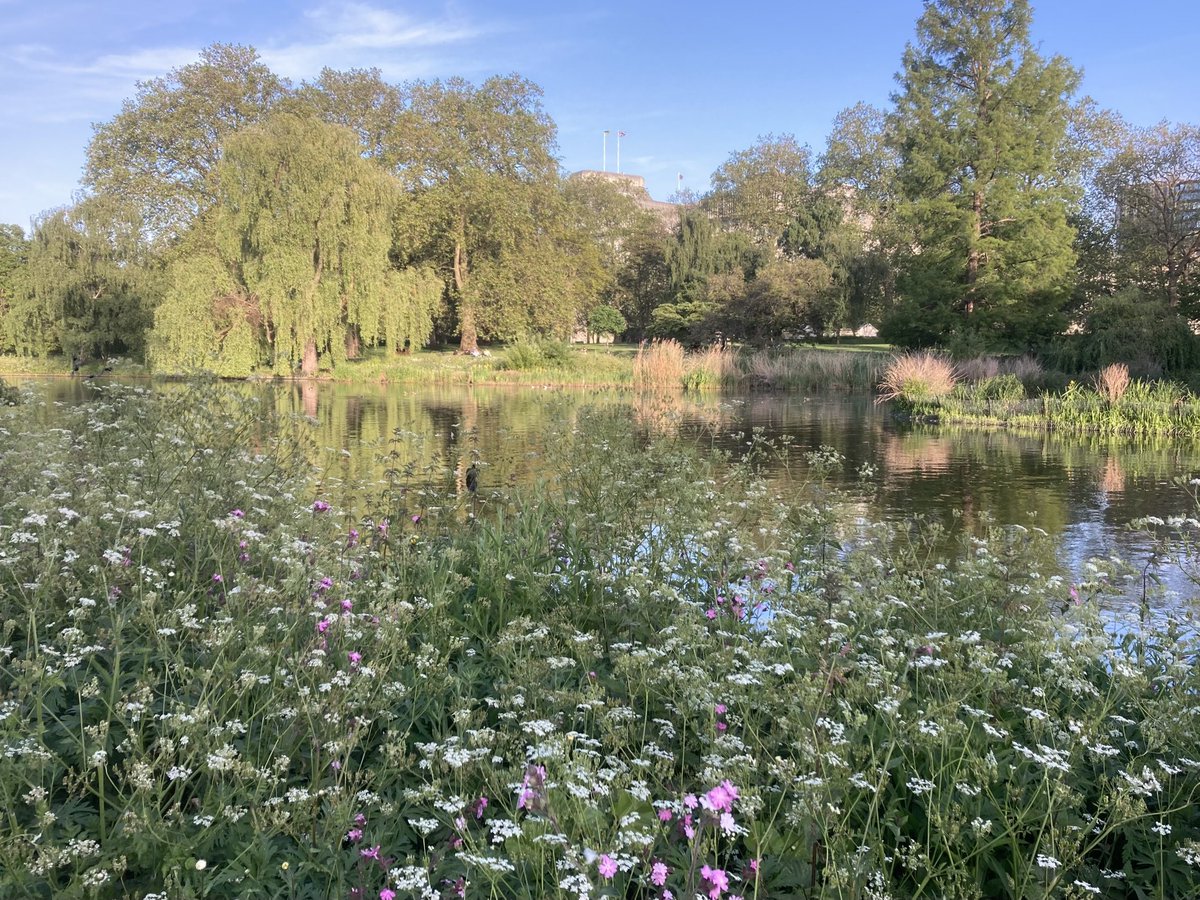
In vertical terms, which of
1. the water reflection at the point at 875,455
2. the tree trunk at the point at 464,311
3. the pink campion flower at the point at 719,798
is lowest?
the water reflection at the point at 875,455

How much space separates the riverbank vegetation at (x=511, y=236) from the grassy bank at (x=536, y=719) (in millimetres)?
21127

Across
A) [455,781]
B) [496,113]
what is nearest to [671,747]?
[455,781]

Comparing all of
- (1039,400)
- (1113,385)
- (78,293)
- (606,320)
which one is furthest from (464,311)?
(1113,385)

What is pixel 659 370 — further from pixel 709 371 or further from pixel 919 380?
pixel 919 380

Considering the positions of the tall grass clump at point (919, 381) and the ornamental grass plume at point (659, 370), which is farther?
the ornamental grass plume at point (659, 370)

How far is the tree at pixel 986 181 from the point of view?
95.7 feet

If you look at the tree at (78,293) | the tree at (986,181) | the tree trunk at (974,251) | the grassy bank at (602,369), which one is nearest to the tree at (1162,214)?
the tree at (986,181)

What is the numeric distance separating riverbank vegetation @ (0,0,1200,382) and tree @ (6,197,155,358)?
0.10m

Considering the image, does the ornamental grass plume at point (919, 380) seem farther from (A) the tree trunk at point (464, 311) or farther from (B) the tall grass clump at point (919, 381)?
(A) the tree trunk at point (464, 311)

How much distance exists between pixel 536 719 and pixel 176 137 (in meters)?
42.0

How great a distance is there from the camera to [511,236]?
133 feet

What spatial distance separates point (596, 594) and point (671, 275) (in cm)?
4605

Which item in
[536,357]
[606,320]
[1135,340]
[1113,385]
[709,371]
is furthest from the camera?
[606,320]

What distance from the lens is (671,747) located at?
8.61 feet
